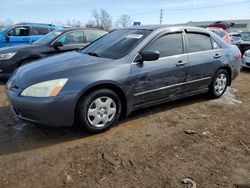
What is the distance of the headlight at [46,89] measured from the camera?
11.0ft

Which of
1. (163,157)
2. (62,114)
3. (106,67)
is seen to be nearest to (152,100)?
(106,67)

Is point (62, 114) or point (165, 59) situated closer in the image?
point (62, 114)

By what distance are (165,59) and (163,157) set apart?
71.0 inches

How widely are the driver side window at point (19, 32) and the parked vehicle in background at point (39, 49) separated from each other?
10.9 feet

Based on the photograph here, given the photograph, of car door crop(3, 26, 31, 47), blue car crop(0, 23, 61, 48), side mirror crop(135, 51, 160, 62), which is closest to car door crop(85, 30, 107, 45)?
blue car crop(0, 23, 61, 48)

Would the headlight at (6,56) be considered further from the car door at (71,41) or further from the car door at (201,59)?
the car door at (201,59)

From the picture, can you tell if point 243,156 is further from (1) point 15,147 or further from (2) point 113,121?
(1) point 15,147

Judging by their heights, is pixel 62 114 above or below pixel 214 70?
below

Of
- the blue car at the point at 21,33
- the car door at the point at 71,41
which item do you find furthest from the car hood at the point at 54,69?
the blue car at the point at 21,33

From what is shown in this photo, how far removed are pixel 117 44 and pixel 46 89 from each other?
1.57 m

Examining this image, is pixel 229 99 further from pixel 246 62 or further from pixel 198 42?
pixel 246 62

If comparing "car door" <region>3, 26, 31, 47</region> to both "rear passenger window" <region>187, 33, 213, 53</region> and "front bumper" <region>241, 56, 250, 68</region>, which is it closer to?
"rear passenger window" <region>187, 33, 213, 53</region>

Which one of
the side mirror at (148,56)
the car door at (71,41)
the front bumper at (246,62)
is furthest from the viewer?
the front bumper at (246,62)

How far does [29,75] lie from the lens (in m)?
3.64
